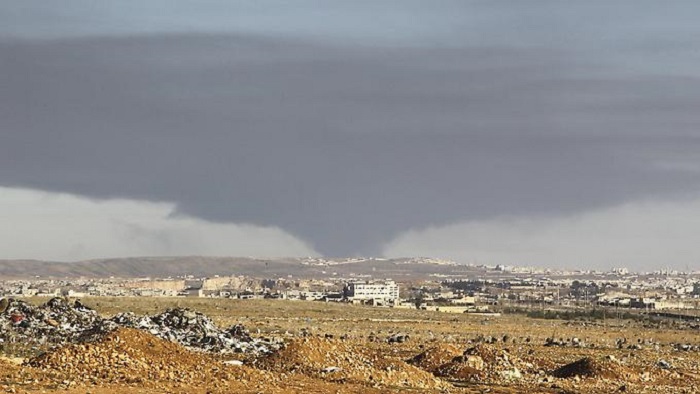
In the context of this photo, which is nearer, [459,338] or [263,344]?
[263,344]

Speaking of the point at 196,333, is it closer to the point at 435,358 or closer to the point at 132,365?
the point at 435,358

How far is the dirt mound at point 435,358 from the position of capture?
146 feet

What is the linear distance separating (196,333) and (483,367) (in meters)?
17.0

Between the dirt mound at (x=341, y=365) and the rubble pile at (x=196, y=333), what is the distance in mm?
9247

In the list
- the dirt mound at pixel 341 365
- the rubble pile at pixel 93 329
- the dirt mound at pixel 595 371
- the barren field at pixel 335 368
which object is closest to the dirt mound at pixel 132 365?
the barren field at pixel 335 368

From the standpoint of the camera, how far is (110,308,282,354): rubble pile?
51491 mm

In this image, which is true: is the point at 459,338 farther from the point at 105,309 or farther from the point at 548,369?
the point at 105,309

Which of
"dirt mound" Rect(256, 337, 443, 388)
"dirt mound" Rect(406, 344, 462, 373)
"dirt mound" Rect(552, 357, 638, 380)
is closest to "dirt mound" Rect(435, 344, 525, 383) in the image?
"dirt mound" Rect(406, 344, 462, 373)

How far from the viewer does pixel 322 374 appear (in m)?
37.4

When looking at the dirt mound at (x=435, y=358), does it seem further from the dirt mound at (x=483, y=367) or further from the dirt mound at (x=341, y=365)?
the dirt mound at (x=341, y=365)

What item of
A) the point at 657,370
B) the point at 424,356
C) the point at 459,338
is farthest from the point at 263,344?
the point at 459,338

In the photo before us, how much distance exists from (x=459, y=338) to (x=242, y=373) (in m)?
45.7

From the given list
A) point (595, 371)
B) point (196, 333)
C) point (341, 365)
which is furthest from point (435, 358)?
point (196, 333)

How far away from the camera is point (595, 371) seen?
43031 mm
